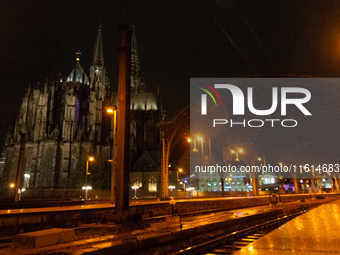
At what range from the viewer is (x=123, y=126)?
1005 cm

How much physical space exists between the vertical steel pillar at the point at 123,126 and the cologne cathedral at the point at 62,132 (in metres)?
53.1

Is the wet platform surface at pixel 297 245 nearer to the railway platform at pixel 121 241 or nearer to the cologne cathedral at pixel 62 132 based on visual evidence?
the railway platform at pixel 121 241

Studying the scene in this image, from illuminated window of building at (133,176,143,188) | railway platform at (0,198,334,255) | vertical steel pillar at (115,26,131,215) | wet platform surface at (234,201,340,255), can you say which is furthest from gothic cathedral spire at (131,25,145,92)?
wet platform surface at (234,201,340,255)

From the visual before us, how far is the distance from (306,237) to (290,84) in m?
26.9

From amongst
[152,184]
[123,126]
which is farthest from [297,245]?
[152,184]

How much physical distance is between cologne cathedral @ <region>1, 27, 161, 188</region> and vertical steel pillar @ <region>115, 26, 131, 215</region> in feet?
174

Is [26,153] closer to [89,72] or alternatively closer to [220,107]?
[89,72]

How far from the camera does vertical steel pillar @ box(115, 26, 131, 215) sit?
956cm

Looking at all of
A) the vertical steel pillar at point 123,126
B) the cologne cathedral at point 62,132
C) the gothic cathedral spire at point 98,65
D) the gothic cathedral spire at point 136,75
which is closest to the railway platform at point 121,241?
the vertical steel pillar at point 123,126

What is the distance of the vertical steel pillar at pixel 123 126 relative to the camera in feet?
31.4

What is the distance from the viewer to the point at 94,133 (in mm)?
71000

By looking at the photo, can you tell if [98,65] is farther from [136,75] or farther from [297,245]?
[297,245]

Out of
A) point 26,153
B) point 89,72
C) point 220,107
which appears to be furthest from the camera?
point 89,72

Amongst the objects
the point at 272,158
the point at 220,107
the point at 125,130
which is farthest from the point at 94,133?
the point at 125,130
